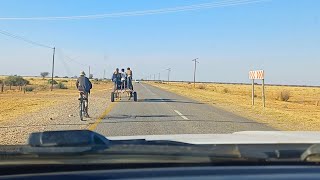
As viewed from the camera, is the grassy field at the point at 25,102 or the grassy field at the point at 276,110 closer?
the grassy field at the point at 276,110

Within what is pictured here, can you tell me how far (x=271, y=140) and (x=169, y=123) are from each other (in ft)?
35.2

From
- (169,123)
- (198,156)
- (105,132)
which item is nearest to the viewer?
(198,156)

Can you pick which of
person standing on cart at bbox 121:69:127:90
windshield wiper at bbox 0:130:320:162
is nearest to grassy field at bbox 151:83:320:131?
person standing on cart at bbox 121:69:127:90

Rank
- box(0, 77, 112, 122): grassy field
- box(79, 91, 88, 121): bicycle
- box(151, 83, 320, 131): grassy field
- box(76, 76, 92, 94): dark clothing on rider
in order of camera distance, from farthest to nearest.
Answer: box(0, 77, 112, 122): grassy field
box(76, 76, 92, 94): dark clothing on rider
box(151, 83, 320, 131): grassy field
box(79, 91, 88, 121): bicycle

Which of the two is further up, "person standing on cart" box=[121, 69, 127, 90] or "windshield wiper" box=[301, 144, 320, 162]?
"person standing on cart" box=[121, 69, 127, 90]

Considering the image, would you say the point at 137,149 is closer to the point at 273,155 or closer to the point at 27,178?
the point at 27,178

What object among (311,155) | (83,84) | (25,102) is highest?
(83,84)

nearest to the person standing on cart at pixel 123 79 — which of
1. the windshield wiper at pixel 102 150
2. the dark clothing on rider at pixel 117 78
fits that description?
the dark clothing on rider at pixel 117 78

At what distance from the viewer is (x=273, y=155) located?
3.52 metres

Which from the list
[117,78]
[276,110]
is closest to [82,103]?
[117,78]

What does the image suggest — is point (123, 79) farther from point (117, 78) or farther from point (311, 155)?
point (311, 155)

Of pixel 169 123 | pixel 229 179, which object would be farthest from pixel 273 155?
pixel 169 123

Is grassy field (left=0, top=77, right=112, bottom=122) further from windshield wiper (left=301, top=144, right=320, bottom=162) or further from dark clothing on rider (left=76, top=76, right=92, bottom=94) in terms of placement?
windshield wiper (left=301, top=144, right=320, bottom=162)

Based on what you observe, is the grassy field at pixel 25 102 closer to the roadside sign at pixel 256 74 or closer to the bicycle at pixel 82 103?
the bicycle at pixel 82 103
